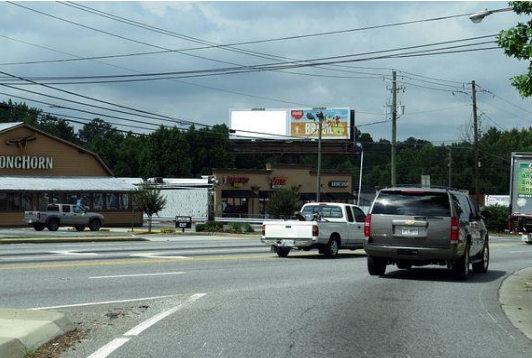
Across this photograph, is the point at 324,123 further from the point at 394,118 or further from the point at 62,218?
the point at 62,218

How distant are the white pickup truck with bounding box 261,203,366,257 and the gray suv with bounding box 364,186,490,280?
5468 mm

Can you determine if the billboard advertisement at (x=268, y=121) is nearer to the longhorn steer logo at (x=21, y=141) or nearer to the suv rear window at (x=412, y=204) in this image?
the longhorn steer logo at (x=21, y=141)

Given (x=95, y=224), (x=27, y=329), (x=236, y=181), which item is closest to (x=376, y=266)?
(x=27, y=329)

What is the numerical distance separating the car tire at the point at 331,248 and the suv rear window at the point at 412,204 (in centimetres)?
665

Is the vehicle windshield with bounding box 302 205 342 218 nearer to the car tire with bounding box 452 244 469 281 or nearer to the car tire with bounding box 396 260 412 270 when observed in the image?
the car tire with bounding box 396 260 412 270

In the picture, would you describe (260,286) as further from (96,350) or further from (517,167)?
(517,167)

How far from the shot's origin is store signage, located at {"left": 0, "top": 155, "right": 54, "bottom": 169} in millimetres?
52031

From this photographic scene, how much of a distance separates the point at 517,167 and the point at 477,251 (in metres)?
17.3

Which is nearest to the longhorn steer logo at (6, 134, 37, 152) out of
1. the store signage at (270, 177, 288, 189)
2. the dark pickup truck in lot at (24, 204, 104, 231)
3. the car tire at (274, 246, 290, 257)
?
the dark pickup truck in lot at (24, 204, 104, 231)

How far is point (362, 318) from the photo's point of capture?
10.5 m

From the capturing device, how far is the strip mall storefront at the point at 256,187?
71.3 metres

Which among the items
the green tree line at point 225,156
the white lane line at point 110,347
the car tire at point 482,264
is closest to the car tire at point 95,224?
the car tire at point 482,264

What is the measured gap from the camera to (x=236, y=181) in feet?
235

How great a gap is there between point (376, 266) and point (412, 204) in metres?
1.79
